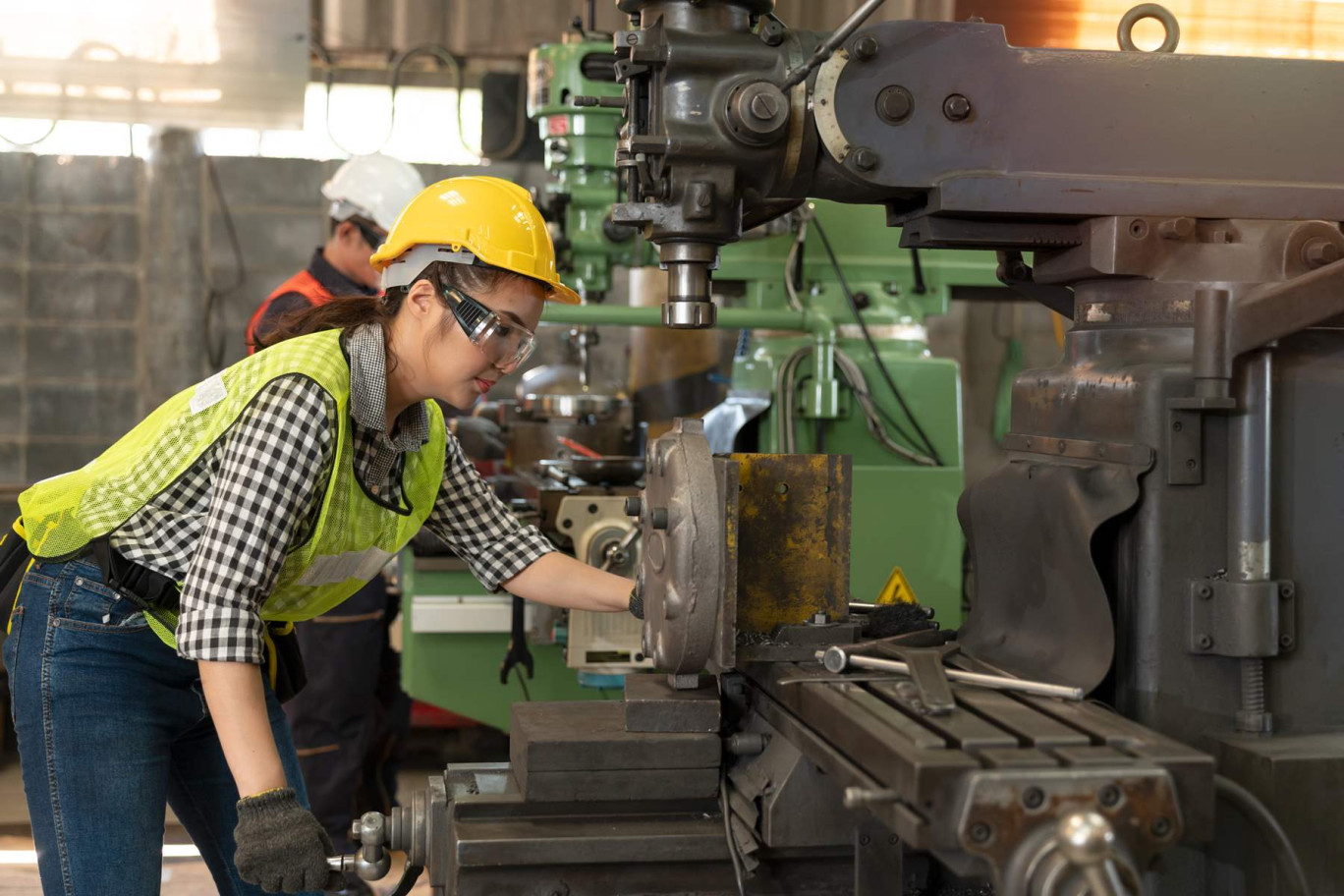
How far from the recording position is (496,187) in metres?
1.32

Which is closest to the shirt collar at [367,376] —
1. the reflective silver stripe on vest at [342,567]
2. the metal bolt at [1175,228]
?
the reflective silver stripe on vest at [342,567]

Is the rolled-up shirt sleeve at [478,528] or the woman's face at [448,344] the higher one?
the woman's face at [448,344]

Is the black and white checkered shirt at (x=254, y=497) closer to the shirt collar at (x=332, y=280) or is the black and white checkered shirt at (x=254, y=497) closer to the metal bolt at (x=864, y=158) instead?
the metal bolt at (x=864, y=158)

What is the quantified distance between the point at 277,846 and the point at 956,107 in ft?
2.71

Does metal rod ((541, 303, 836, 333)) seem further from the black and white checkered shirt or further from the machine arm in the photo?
the machine arm

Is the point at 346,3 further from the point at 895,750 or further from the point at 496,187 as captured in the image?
the point at 895,750

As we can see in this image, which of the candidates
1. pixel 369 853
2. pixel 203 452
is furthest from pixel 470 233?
pixel 369 853

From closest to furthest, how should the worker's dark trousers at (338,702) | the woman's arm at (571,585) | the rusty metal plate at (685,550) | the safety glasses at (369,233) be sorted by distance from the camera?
the rusty metal plate at (685,550), the woman's arm at (571,585), the worker's dark trousers at (338,702), the safety glasses at (369,233)

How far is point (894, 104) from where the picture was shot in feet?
3.54

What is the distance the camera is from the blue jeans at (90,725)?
4.01 ft

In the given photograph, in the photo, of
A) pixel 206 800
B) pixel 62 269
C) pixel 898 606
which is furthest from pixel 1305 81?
pixel 62 269

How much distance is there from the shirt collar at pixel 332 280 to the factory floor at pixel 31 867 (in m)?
1.09

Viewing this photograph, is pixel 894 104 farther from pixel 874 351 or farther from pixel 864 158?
pixel 874 351

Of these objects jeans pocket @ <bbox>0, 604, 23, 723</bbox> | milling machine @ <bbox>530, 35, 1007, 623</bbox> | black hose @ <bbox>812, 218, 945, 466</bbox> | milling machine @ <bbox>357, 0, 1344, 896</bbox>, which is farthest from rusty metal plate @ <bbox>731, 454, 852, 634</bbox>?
black hose @ <bbox>812, 218, 945, 466</bbox>
